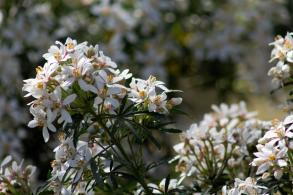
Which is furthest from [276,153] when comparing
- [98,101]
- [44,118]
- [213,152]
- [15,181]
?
[15,181]

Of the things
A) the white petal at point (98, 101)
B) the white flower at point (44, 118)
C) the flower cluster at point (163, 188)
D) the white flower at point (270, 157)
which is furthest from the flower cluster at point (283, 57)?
the white flower at point (44, 118)

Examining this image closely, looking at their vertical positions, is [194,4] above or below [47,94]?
above

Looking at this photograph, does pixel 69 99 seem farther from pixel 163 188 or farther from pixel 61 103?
pixel 163 188

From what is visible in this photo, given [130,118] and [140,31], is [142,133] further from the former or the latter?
[140,31]

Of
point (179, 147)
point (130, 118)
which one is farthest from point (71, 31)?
point (130, 118)

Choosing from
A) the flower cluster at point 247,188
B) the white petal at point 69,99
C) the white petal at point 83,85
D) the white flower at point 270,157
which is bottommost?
the flower cluster at point 247,188

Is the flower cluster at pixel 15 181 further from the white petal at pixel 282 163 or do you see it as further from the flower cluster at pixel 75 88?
the white petal at pixel 282 163

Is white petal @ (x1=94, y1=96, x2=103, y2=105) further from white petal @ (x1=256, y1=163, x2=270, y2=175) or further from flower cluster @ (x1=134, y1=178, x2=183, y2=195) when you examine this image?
white petal @ (x1=256, y1=163, x2=270, y2=175)

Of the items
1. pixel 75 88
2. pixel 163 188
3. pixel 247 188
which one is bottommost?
pixel 247 188
